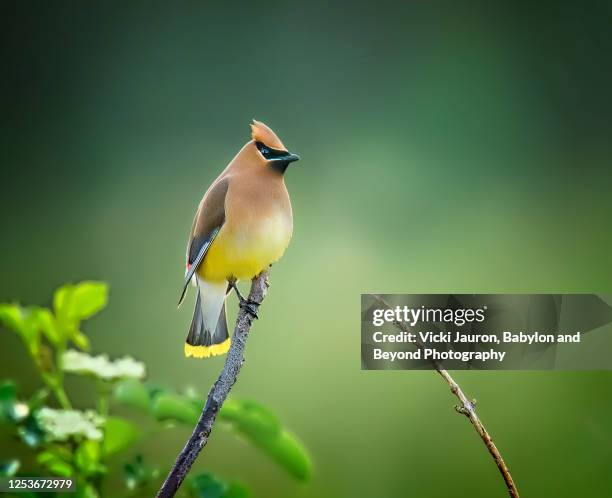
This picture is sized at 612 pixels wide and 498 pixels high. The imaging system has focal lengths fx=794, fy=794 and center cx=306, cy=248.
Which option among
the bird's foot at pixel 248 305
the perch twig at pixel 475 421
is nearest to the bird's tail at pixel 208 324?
→ the bird's foot at pixel 248 305

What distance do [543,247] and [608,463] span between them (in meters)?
0.53

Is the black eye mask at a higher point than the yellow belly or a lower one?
higher

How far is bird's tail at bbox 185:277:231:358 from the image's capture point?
1616 millimetres

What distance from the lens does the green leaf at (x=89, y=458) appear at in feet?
4.33

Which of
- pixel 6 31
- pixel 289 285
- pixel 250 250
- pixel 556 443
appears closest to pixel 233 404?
pixel 250 250

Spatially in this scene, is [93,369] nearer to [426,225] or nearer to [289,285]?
[289,285]

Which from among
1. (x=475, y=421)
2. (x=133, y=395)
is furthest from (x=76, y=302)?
(x=475, y=421)

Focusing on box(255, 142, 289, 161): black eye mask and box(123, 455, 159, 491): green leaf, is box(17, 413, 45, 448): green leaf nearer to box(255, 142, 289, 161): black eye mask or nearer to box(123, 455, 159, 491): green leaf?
box(123, 455, 159, 491): green leaf

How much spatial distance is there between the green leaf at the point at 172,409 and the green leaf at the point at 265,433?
5 centimetres

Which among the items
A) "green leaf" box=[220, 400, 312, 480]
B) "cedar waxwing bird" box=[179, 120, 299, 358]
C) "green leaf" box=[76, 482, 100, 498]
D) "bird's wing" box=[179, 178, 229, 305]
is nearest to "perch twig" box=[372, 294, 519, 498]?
"green leaf" box=[220, 400, 312, 480]

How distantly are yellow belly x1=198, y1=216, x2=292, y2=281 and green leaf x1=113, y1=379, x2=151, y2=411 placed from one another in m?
0.33

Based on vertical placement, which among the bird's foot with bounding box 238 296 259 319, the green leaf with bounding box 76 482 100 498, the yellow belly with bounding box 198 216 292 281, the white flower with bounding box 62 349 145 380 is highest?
the yellow belly with bounding box 198 216 292 281

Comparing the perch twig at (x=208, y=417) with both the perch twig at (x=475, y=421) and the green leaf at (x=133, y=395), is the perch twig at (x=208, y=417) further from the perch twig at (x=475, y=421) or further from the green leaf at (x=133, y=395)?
the perch twig at (x=475, y=421)

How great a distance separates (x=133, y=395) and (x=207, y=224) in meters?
0.42
